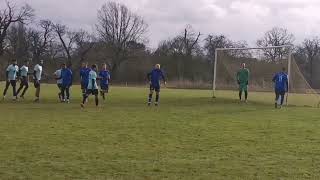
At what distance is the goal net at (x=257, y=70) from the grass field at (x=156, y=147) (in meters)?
11.6

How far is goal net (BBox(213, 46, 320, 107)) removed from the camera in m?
29.8

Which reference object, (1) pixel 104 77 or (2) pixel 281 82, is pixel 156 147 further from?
(1) pixel 104 77

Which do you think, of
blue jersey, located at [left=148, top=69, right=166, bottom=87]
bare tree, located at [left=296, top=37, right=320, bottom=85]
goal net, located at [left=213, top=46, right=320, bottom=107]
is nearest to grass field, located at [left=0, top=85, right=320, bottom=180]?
blue jersey, located at [left=148, top=69, right=166, bottom=87]

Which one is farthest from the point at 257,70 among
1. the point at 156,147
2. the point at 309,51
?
the point at 309,51

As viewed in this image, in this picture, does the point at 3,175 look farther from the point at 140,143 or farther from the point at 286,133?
the point at 286,133

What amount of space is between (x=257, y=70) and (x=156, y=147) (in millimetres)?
20752

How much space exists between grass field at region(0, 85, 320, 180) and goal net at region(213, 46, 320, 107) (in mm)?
11644

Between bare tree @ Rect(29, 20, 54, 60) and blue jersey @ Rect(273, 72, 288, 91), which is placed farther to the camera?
bare tree @ Rect(29, 20, 54, 60)

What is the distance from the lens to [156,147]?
10969 millimetres

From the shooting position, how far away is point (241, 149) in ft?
35.6

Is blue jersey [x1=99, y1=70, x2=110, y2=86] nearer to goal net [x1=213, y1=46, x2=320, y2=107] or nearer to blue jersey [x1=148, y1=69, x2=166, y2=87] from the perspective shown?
blue jersey [x1=148, y1=69, x2=166, y2=87]

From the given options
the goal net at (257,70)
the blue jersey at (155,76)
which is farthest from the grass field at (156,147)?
the goal net at (257,70)

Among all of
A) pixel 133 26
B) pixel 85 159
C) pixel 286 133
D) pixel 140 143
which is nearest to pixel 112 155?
pixel 85 159

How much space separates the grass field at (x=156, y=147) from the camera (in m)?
8.38
